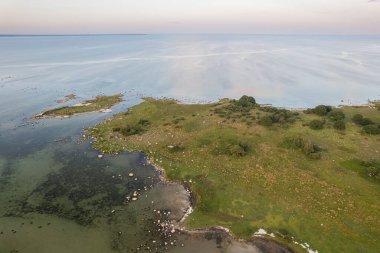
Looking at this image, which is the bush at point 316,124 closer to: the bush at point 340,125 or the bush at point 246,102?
the bush at point 340,125

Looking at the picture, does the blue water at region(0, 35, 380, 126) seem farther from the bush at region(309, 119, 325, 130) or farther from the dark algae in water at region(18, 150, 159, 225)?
the dark algae in water at region(18, 150, 159, 225)

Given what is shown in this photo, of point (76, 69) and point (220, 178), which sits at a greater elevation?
point (76, 69)

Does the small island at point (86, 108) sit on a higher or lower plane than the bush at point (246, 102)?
lower

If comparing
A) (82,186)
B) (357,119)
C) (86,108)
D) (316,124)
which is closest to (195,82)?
(86,108)

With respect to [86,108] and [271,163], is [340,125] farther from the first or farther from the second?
[86,108]

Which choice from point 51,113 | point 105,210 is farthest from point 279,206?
point 51,113

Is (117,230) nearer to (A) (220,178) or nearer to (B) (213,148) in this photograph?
(A) (220,178)

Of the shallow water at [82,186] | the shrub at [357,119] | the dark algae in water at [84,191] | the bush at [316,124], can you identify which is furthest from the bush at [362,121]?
the dark algae in water at [84,191]

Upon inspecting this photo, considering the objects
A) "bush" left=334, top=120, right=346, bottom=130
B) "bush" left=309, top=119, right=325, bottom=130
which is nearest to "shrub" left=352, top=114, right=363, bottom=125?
"bush" left=334, top=120, right=346, bottom=130
